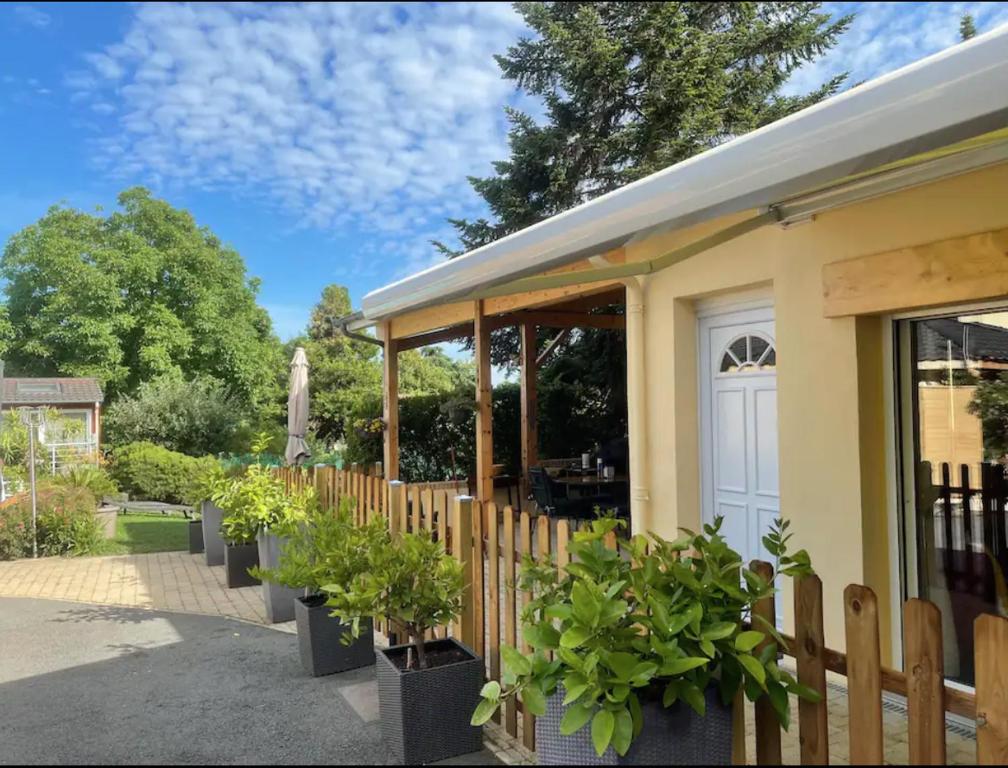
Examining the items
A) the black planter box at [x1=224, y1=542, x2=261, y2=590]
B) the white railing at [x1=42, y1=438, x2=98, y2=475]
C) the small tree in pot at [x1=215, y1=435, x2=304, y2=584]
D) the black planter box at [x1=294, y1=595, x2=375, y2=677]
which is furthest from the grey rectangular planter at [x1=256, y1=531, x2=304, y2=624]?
the white railing at [x1=42, y1=438, x2=98, y2=475]

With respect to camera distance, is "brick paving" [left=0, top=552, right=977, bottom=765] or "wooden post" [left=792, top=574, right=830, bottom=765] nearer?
"wooden post" [left=792, top=574, right=830, bottom=765]

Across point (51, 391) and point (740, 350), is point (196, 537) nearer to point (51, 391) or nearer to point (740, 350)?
point (740, 350)

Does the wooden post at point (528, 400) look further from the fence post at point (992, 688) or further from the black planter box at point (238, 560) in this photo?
the fence post at point (992, 688)

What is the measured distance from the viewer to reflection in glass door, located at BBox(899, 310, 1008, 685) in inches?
146

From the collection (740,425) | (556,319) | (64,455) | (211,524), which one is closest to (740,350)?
(740,425)

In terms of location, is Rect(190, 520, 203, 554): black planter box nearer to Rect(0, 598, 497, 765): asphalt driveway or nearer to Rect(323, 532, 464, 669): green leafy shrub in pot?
Rect(0, 598, 497, 765): asphalt driveway

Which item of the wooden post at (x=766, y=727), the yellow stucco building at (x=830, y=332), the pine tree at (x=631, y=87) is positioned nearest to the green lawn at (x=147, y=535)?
the yellow stucco building at (x=830, y=332)

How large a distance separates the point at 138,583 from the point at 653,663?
22.3 ft

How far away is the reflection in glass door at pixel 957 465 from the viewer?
3.71 m

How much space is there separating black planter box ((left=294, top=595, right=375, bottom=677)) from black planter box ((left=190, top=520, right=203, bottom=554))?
Answer: 5.25 m

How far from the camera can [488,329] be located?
27.2 feet

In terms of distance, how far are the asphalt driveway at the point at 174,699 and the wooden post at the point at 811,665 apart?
1587 mm

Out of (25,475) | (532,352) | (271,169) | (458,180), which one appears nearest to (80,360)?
(25,475)

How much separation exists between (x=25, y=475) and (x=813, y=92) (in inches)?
642
